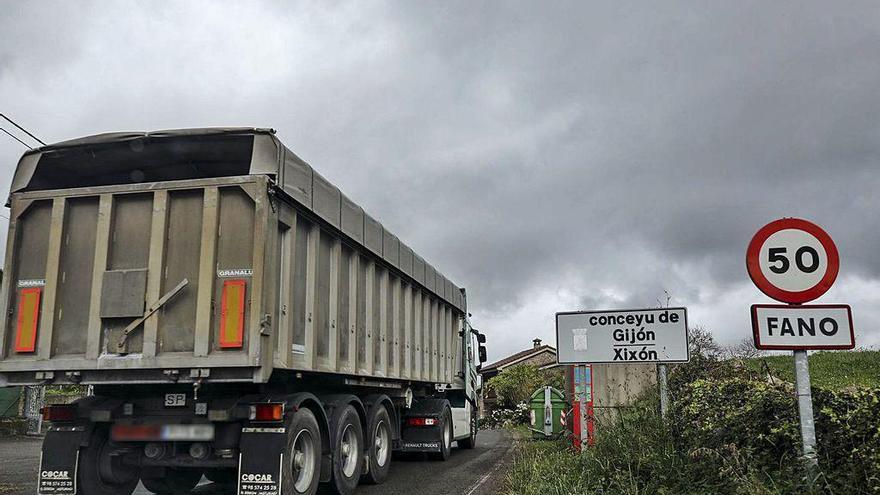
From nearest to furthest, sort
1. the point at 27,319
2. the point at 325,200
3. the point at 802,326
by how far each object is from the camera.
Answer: the point at 802,326, the point at 27,319, the point at 325,200

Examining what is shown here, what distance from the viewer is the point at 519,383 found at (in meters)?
32.8

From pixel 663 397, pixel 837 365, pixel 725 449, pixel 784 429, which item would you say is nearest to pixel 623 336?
pixel 663 397

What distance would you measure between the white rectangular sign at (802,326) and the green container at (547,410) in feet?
44.0

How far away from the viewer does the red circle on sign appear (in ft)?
15.9

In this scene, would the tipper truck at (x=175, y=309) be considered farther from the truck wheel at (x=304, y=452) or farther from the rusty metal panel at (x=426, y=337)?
the rusty metal panel at (x=426, y=337)

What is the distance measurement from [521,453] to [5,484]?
22.7 ft

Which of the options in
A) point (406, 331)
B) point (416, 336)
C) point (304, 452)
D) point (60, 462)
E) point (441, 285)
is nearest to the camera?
point (60, 462)

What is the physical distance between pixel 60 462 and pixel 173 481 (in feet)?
4.45

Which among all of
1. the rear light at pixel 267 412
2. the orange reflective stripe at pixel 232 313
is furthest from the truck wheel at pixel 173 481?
the orange reflective stripe at pixel 232 313

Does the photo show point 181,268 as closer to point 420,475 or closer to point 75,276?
point 75,276

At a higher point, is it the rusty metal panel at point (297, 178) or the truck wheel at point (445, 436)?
the rusty metal panel at point (297, 178)

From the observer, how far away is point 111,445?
7.27 m

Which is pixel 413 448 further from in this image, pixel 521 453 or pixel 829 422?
pixel 829 422

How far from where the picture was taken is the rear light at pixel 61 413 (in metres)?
7.15
